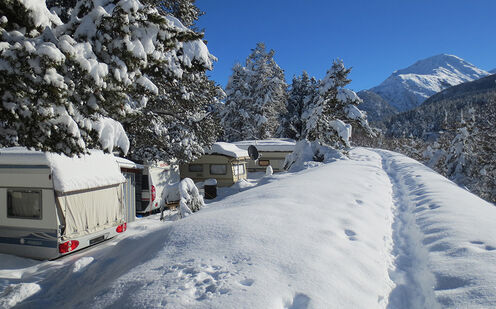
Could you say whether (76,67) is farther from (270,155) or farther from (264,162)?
(264,162)

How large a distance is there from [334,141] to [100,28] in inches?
697

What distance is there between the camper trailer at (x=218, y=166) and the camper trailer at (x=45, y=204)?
38.5ft

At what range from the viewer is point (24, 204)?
7660 mm

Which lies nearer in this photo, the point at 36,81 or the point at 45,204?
the point at 36,81

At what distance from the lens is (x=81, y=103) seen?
12.4 ft

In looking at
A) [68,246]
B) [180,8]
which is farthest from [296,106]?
[68,246]

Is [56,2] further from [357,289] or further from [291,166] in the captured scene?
[291,166]

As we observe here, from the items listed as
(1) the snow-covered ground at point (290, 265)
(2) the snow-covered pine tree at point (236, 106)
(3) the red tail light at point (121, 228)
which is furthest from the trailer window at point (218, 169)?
(2) the snow-covered pine tree at point (236, 106)

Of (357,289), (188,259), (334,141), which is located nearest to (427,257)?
(357,289)

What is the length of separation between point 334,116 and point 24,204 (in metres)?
18.4

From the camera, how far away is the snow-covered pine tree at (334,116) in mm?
18544

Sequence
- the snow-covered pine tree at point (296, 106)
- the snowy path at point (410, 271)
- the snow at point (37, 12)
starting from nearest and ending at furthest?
the snow at point (37, 12), the snowy path at point (410, 271), the snow-covered pine tree at point (296, 106)

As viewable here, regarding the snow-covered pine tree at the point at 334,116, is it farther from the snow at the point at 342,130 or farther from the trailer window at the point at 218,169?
the trailer window at the point at 218,169

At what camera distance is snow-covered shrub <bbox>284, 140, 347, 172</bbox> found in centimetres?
1729
